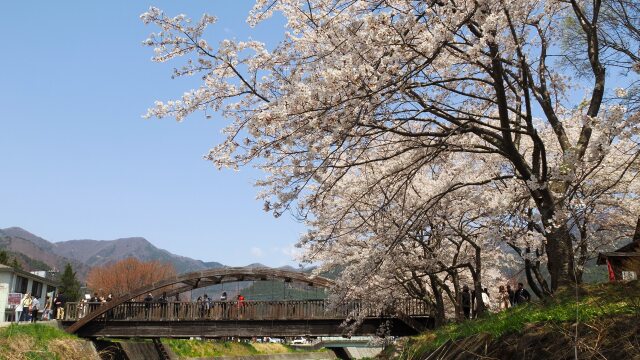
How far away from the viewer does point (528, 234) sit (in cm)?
1086

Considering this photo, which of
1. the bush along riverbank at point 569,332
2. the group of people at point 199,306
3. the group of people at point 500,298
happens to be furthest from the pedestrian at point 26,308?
the bush along riverbank at point 569,332

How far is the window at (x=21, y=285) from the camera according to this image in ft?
110

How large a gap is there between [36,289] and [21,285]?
4029mm

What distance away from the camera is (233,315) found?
27.8 meters

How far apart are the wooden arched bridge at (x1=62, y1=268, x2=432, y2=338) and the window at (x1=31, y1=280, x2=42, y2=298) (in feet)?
28.3

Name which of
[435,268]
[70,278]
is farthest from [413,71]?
[70,278]

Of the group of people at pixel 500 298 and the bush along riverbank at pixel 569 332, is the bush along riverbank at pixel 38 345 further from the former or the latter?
the bush along riverbank at pixel 569 332

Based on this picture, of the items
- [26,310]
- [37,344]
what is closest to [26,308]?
[26,310]

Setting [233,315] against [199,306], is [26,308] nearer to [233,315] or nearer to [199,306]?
[199,306]

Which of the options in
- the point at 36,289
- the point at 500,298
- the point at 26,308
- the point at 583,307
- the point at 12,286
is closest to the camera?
the point at 583,307

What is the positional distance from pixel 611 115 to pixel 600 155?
0.60 meters

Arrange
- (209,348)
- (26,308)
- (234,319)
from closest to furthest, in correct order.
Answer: (26,308) → (234,319) → (209,348)

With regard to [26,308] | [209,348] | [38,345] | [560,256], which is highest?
[560,256]

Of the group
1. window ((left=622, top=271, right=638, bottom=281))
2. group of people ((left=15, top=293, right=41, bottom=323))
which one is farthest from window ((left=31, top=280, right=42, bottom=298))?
window ((left=622, top=271, right=638, bottom=281))
